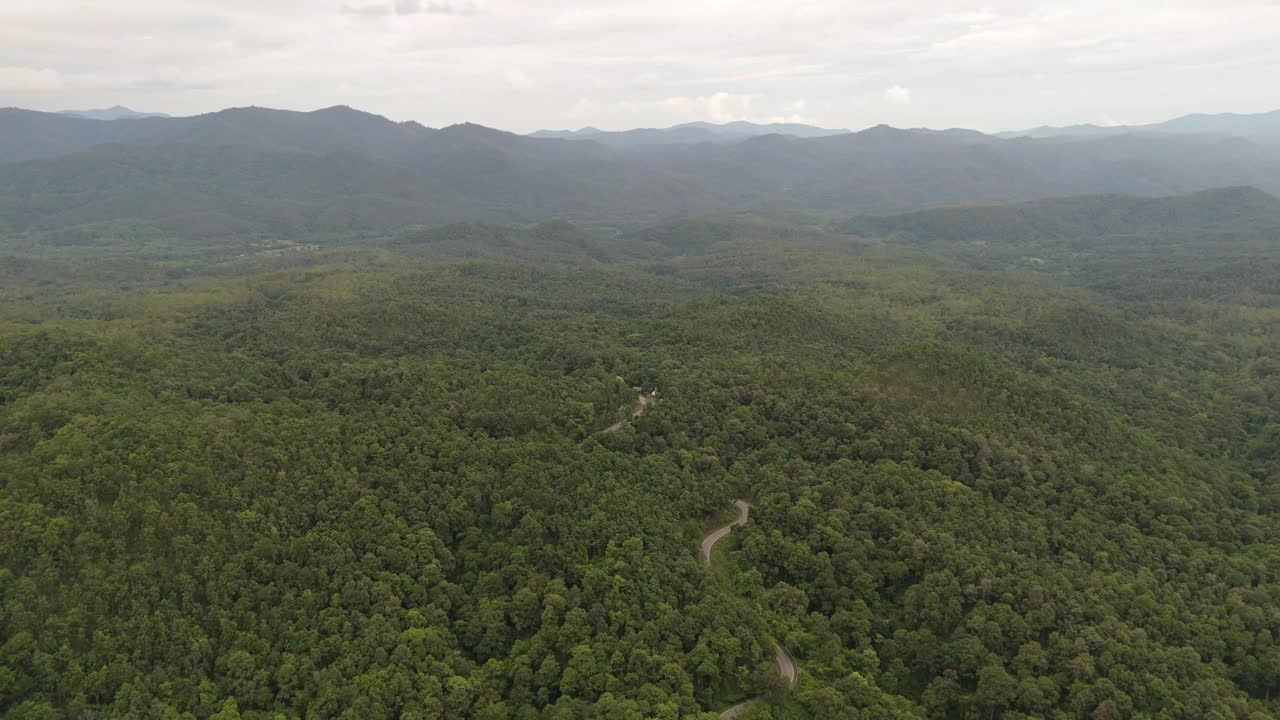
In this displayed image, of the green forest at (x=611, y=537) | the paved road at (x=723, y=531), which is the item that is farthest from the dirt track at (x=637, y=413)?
the paved road at (x=723, y=531)

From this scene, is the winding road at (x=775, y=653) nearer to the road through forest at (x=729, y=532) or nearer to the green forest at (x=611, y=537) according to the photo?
the road through forest at (x=729, y=532)

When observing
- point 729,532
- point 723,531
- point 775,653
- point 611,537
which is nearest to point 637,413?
point 723,531

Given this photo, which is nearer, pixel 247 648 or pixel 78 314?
pixel 247 648

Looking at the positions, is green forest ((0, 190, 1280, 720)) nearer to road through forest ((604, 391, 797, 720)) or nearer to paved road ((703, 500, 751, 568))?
road through forest ((604, 391, 797, 720))

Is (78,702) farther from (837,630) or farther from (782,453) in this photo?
(782,453)

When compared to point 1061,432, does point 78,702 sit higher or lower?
lower

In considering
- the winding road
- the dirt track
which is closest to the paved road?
the winding road

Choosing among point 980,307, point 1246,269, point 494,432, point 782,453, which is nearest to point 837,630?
point 782,453
